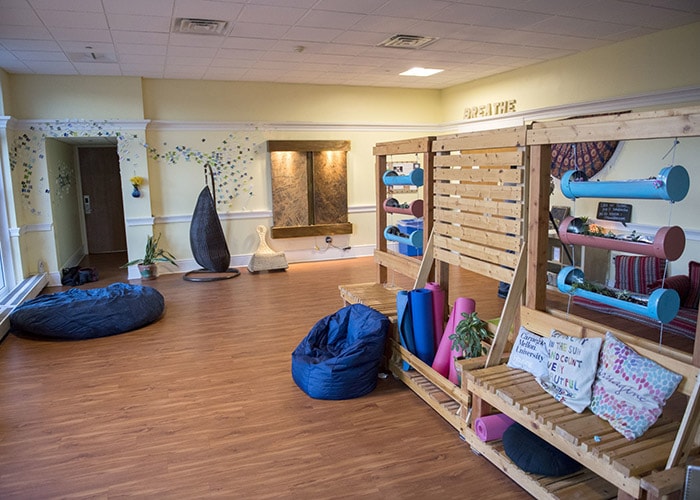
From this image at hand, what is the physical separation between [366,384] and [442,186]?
5.07 ft

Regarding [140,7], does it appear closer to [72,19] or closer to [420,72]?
[72,19]

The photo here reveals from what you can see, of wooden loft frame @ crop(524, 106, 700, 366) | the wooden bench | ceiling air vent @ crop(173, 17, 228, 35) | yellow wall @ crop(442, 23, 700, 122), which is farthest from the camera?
yellow wall @ crop(442, 23, 700, 122)

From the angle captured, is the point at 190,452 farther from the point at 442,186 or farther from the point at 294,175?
the point at 294,175

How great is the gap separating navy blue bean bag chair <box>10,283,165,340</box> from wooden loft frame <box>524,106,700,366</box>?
3855 millimetres

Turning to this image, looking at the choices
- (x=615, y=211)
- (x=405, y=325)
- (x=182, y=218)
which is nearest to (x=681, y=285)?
(x=615, y=211)

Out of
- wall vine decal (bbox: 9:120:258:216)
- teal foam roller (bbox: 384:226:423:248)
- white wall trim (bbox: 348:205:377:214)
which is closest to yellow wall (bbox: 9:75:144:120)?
wall vine decal (bbox: 9:120:258:216)

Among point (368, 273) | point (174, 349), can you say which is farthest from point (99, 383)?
point (368, 273)

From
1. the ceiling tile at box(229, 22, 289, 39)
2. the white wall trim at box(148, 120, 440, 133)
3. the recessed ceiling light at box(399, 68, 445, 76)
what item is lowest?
the white wall trim at box(148, 120, 440, 133)

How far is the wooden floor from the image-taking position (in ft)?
8.73

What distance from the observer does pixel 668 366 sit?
7.33ft

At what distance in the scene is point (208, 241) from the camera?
7418 mm

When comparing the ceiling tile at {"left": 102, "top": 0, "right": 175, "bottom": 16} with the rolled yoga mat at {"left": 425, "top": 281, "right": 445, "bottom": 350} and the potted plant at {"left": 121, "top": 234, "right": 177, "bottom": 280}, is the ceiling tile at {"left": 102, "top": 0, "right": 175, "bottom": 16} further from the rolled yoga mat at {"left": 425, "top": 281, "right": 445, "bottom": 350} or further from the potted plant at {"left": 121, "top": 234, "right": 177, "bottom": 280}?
the potted plant at {"left": 121, "top": 234, "right": 177, "bottom": 280}

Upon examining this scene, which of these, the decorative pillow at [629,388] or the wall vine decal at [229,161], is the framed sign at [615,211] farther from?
the wall vine decal at [229,161]

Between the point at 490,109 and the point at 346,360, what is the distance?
18.7 feet
